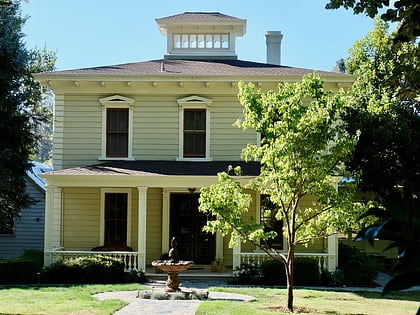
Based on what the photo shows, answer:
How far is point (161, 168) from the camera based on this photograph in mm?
18766

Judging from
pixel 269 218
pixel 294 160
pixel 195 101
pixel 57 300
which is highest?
pixel 195 101

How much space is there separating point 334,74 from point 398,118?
369 cm

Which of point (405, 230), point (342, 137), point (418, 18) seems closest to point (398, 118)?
point (342, 137)

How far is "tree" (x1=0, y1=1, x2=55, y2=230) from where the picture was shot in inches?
762

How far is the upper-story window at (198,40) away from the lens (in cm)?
2369

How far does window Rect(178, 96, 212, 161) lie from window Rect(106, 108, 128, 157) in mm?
1936

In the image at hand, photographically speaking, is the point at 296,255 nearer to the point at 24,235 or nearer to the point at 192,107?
the point at 192,107

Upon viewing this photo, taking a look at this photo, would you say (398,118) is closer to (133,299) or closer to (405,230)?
(133,299)

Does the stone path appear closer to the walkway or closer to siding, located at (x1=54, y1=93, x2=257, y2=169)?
the walkway

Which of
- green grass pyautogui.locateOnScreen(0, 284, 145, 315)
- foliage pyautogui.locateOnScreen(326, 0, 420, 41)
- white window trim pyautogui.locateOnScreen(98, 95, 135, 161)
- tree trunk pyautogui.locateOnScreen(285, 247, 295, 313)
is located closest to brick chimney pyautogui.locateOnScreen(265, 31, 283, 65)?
white window trim pyautogui.locateOnScreen(98, 95, 135, 161)

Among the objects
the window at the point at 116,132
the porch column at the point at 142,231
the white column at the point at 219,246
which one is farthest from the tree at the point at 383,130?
the window at the point at 116,132

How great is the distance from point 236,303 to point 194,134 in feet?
27.8

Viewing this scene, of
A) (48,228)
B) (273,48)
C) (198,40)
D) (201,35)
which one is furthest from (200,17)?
(48,228)

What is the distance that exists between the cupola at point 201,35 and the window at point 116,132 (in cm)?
455
